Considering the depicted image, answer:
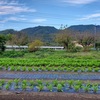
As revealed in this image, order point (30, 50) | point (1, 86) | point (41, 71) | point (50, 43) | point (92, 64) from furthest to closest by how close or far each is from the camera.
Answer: point (50, 43) → point (30, 50) → point (92, 64) → point (41, 71) → point (1, 86)

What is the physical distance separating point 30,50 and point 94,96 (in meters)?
33.1

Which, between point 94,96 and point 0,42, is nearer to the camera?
point 94,96

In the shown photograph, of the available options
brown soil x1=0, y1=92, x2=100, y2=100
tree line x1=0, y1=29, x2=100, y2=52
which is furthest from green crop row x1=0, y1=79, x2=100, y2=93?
tree line x1=0, y1=29, x2=100, y2=52

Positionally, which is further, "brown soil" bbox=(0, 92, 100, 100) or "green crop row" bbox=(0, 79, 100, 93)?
"green crop row" bbox=(0, 79, 100, 93)

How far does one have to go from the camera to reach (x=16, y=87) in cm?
Answer: 896

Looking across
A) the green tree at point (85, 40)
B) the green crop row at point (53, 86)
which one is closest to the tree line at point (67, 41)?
the green tree at point (85, 40)

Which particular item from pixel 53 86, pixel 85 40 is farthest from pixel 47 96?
pixel 85 40

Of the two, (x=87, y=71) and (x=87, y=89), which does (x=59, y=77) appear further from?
(x=87, y=89)

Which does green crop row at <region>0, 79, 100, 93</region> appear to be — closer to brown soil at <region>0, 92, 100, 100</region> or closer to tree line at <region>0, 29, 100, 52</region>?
brown soil at <region>0, 92, 100, 100</region>

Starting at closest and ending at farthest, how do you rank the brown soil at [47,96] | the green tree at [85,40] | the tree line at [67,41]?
the brown soil at [47,96]
the tree line at [67,41]
the green tree at [85,40]

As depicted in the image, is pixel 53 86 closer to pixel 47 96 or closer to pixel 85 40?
pixel 47 96

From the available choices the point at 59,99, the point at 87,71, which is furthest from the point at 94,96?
the point at 87,71

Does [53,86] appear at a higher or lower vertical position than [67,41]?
lower

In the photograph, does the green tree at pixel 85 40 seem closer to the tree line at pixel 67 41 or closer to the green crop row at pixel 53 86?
the tree line at pixel 67 41
